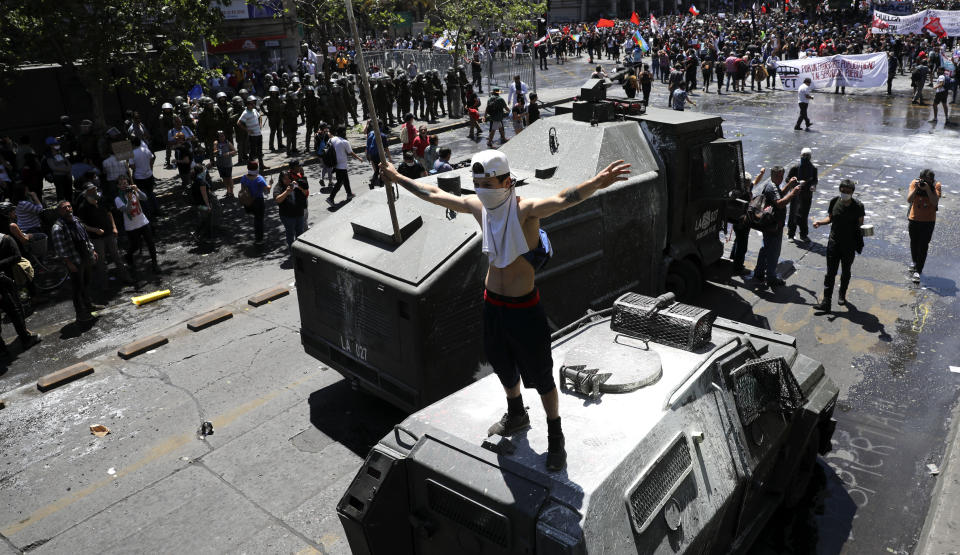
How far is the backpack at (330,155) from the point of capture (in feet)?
48.8

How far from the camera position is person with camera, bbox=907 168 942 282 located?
9953mm

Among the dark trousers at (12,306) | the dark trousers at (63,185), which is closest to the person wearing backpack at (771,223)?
the dark trousers at (12,306)

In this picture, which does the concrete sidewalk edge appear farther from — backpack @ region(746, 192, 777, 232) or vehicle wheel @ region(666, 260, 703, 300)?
backpack @ region(746, 192, 777, 232)

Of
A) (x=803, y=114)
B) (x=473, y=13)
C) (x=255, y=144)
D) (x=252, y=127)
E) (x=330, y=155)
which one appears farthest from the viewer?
(x=473, y=13)

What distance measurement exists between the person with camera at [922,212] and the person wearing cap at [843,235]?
118 cm

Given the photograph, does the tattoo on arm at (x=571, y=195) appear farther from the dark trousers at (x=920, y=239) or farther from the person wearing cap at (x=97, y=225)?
the person wearing cap at (x=97, y=225)

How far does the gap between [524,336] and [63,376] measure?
672 centimetres

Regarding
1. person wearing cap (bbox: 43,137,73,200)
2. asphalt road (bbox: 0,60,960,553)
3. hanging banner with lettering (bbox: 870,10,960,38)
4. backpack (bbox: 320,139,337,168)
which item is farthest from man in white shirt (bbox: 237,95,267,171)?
hanging banner with lettering (bbox: 870,10,960,38)

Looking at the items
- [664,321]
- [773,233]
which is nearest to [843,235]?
[773,233]

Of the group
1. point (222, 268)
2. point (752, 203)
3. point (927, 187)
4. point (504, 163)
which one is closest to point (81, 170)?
point (222, 268)

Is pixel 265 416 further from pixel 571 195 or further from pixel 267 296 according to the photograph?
pixel 571 195

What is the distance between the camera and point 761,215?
10141 mm

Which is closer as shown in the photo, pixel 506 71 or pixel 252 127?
pixel 252 127

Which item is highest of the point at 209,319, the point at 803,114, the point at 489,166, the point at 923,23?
the point at 923,23
